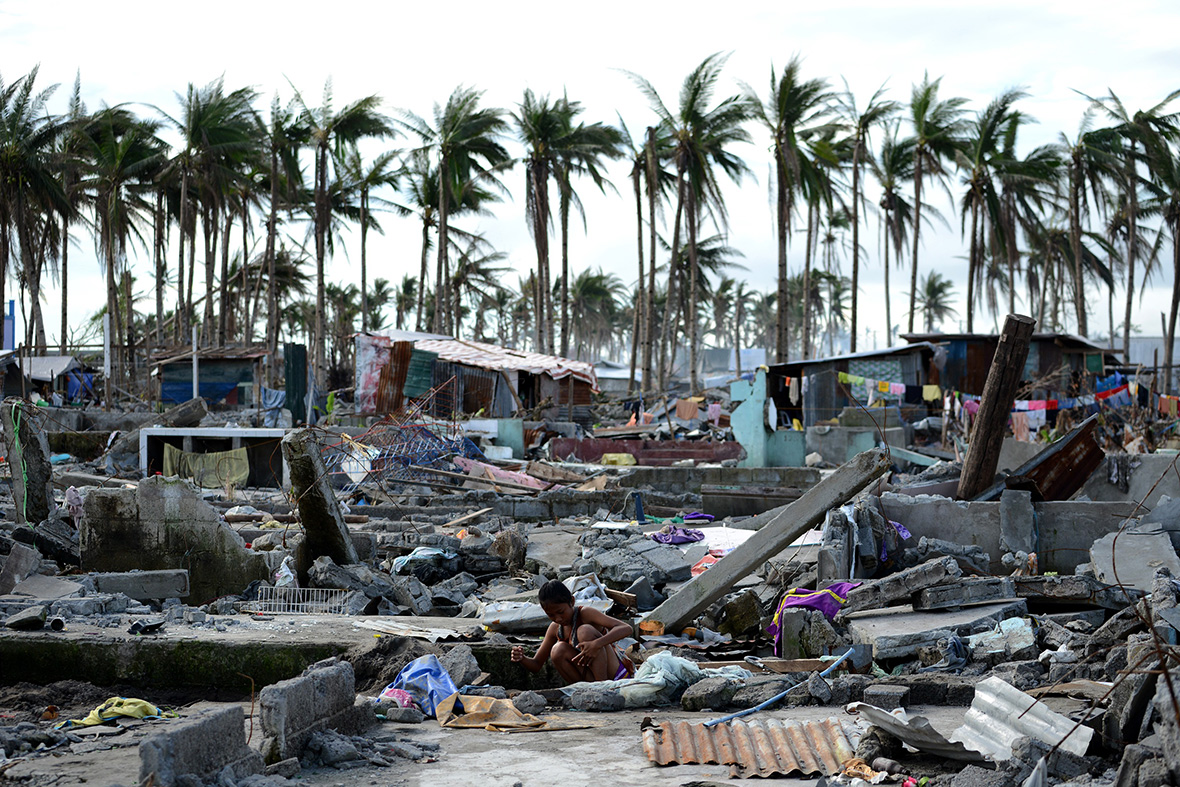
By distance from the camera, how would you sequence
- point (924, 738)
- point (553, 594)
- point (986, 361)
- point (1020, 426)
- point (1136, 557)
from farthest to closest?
point (986, 361) → point (1020, 426) → point (1136, 557) → point (553, 594) → point (924, 738)

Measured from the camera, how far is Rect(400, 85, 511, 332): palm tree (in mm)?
33188

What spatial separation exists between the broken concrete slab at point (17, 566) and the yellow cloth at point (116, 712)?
3.77m

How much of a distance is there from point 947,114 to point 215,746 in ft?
113

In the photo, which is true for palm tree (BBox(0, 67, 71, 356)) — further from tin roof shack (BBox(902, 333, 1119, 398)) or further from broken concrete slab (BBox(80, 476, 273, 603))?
tin roof shack (BBox(902, 333, 1119, 398))

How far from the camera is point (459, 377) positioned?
25531 millimetres

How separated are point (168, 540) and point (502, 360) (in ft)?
57.2

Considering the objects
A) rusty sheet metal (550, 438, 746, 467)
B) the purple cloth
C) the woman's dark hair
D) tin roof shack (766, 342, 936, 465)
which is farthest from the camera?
tin roof shack (766, 342, 936, 465)

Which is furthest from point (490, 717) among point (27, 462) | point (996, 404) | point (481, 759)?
point (27, 462)

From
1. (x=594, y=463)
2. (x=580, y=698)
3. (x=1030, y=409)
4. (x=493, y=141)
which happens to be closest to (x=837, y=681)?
(x=580, y=698)

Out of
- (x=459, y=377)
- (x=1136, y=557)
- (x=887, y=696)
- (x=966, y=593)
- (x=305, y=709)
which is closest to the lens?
(x=305, y=709)

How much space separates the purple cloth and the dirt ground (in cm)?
514

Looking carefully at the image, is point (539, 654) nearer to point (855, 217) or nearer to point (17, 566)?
point (17, 566)

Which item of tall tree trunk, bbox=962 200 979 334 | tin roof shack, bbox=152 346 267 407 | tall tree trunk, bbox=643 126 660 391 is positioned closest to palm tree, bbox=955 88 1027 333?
tall tree trunk, bbox=962 200 979 334

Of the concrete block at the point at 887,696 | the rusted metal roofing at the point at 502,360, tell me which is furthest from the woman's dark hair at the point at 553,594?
the rusted metal roofing at the point at 502,360
